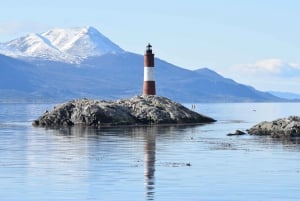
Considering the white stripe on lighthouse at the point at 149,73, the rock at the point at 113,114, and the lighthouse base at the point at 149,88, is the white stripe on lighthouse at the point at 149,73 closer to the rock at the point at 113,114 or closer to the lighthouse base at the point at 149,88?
the lighthouse base at the point at 149,88

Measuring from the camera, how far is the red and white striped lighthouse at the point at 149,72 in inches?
4126

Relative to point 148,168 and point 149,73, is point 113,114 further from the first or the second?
point 148,168

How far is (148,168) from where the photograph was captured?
138 feet

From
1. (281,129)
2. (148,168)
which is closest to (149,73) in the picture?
(281,129)

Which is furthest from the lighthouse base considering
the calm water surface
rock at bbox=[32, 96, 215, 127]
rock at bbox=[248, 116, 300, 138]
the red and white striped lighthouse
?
the calm water surface

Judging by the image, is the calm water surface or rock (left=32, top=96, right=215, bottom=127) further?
rock (left=32, top=96, right=215, bottom=127)

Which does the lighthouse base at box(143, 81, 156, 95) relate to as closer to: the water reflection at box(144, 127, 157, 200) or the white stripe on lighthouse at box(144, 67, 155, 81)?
the white stripe on lighthouse at box(144, 67, 155, 81)

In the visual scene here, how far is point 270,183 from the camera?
119ft

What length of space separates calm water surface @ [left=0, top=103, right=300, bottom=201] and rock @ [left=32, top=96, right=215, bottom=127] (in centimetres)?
2316

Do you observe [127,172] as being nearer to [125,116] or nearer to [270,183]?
[270,183]

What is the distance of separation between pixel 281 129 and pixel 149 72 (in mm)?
34383

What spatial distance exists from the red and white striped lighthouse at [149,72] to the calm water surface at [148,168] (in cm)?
3710

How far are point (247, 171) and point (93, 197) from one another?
11.4 metres

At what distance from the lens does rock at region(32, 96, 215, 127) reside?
91375mm
